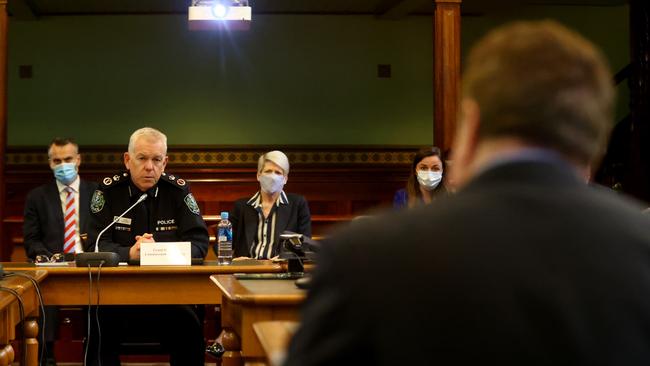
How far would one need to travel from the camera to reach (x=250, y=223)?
16.9 ft

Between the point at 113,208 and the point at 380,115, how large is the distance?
4712 mm

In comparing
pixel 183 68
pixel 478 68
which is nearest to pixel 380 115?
pixel 183 68

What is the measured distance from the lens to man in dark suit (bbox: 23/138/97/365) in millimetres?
5418

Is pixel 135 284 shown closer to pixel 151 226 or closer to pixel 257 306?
pixel 151 226

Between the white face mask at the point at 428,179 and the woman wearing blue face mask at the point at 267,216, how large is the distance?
694 millimetres

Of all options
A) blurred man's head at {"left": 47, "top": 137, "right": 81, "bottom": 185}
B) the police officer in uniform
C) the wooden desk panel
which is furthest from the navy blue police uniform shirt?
the wooden desk panel

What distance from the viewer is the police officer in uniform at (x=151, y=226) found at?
165 inches

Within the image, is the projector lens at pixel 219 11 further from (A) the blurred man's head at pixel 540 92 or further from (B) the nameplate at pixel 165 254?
(A) the blurred man's head at pixel 540 92

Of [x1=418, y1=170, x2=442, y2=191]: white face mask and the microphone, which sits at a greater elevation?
[x1=418, y1=170, x2=442, y2=191]: white face mask

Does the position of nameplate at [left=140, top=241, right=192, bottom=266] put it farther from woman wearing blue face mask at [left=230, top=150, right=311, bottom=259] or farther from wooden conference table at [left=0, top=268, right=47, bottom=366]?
woman wearing blue face mask at [left=230, top=150, right=311, bottom=259]

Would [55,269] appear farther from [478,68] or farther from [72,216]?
[478,68]

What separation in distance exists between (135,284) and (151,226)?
522mm

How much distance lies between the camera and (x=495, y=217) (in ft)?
3.27

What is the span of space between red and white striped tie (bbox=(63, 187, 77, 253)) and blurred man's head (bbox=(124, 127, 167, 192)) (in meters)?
1.20
